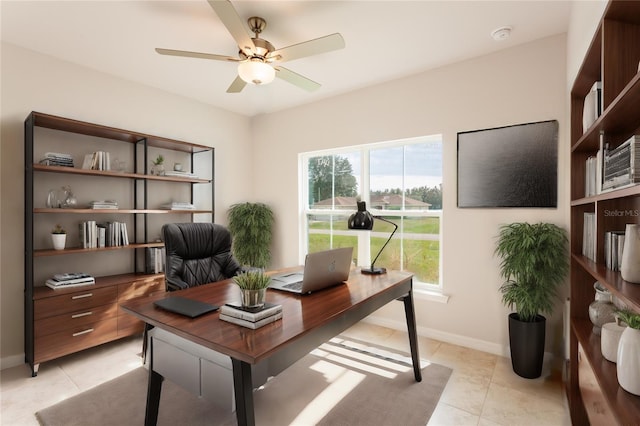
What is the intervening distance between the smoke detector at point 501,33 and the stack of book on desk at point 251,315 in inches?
104

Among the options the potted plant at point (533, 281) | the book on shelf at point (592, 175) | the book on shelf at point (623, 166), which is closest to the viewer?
the book on shelf at point (623, 166)

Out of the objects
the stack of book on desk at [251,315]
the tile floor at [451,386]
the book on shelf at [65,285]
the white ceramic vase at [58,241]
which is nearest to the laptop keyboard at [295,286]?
the stack of book on desk at [251,315]

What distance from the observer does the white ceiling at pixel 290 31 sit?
225 cm

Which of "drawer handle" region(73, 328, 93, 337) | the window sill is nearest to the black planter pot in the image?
the window sill

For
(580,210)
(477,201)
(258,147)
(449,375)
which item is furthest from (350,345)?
(258,147)

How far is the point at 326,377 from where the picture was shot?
2.51 metres

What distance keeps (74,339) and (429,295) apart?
10.5 ft

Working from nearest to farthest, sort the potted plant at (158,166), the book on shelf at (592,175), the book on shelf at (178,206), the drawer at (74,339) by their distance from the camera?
the book on shelf at (592,175)
the drawer at (74,339)
the potted plant at (158,166)
the book on shelf at (178,206)

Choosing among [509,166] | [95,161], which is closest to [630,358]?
[509,166]

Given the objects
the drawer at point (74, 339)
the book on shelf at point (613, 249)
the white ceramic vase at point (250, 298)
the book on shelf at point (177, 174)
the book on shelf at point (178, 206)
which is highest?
the book on shelf at point (177, 174)

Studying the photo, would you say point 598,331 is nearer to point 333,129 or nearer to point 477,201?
point 477,201

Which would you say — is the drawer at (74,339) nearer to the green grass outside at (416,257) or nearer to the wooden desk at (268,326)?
the wooden desk at (268,326)

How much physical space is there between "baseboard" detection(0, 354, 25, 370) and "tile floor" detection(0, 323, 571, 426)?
0.22ft

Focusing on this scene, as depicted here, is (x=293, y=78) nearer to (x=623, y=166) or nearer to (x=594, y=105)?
(x=594, y=105)
